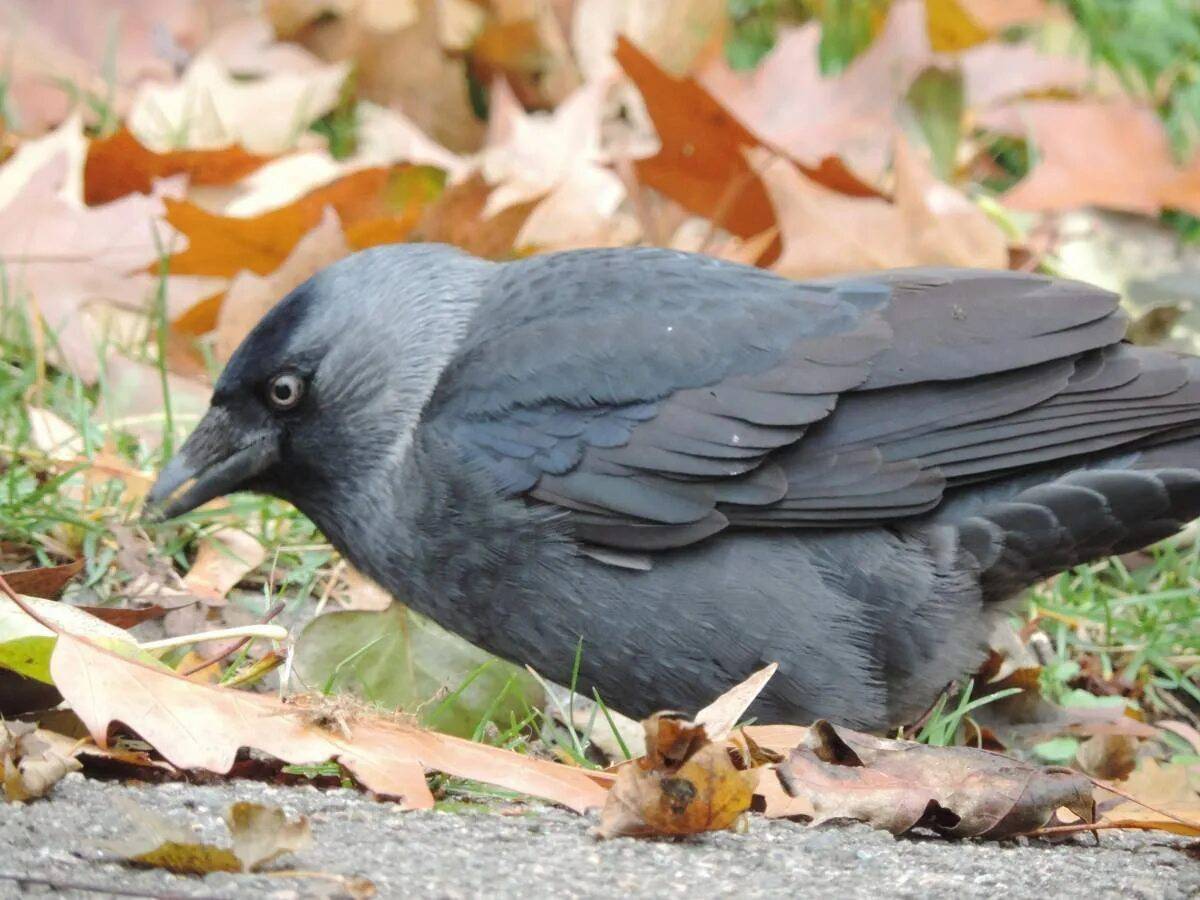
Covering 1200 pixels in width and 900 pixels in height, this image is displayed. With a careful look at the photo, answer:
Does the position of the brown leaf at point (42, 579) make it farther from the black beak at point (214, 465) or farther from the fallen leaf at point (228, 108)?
the fallen leaf at point (228, 108)

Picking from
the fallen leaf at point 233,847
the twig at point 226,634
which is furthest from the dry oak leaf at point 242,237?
the fallen leaf at point 233,847

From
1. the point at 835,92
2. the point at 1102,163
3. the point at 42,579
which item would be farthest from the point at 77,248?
the point at 1102,163

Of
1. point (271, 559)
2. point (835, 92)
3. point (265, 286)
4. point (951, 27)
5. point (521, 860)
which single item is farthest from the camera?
point (951, 27)

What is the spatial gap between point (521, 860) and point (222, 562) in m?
2.13

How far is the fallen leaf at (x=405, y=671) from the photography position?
12.0 ft

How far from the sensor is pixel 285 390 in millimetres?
4043

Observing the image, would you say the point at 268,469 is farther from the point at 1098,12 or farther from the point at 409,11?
the point at 1098,12

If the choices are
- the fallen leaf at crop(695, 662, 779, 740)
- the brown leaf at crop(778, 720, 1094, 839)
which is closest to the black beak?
the fallen leaf at crop(695, 662, 779, 740)

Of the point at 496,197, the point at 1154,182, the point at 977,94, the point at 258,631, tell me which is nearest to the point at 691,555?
the point at 258,631

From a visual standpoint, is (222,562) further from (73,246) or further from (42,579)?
(73,246)

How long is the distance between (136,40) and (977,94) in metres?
3.57

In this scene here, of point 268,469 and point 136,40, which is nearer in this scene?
point 268,469

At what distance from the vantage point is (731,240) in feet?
19.9

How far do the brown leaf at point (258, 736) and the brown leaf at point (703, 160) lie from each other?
3.29m
